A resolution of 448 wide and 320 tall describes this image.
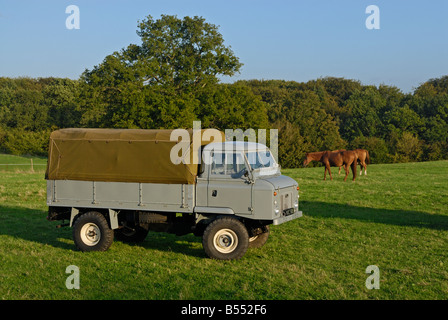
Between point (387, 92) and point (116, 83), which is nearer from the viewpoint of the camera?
point (116, 83)

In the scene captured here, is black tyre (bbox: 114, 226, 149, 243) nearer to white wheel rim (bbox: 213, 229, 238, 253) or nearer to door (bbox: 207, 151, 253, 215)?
white wheel rim (bbox: 213, 229, 238, 253)

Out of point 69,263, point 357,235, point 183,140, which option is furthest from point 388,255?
point 69,263

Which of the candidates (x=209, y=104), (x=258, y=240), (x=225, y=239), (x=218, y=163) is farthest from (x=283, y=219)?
(x=209, y=104)

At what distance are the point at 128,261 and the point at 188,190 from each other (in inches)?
80.1

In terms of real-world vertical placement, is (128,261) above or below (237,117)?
below

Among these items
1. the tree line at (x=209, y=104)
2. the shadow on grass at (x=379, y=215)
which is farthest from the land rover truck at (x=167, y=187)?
the tree line at (x=209, y=104)

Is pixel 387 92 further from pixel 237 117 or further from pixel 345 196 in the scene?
pixel 345 196

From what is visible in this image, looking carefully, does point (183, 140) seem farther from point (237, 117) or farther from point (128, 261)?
point (237, 117)

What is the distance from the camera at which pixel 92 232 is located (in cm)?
1275

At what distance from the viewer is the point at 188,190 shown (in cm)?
1188

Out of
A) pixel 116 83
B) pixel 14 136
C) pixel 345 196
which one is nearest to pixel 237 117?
pixel 116 83
